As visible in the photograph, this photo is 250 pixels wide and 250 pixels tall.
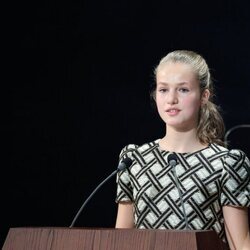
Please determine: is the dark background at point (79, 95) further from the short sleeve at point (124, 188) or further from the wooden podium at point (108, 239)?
the wooden podium at point (108, 239)

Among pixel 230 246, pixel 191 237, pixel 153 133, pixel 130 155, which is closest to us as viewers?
pixel 191 237

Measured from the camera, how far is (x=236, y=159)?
2131 mm

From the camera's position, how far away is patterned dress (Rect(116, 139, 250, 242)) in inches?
82.6

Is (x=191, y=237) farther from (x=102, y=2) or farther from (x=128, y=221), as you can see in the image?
(x=102, y=2)

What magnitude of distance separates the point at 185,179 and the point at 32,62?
1197 millimetres

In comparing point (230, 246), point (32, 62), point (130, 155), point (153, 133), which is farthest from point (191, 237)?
point (32, 62)

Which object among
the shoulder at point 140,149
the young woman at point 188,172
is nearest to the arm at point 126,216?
the young woman at point 188,172

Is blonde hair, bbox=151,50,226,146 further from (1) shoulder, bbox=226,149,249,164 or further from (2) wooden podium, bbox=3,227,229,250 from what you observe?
(2) wooden podium, bbox=3,227,229,250

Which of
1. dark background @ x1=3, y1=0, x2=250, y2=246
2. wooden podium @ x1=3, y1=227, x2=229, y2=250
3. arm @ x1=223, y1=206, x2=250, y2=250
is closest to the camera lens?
wooden podium @ x1=3, y1=227, x2=229, y2=250

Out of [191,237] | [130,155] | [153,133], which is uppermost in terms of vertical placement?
[153,133]

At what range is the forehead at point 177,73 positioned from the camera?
2.16m

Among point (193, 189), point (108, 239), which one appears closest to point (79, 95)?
point (193, 189)

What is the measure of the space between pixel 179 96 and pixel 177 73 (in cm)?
7

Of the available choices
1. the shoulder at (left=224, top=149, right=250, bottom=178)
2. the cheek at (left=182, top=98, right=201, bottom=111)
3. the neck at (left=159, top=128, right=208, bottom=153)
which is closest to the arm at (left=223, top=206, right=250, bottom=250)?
the shoulder at (left=224, top=149, right=250, bottom=178)
